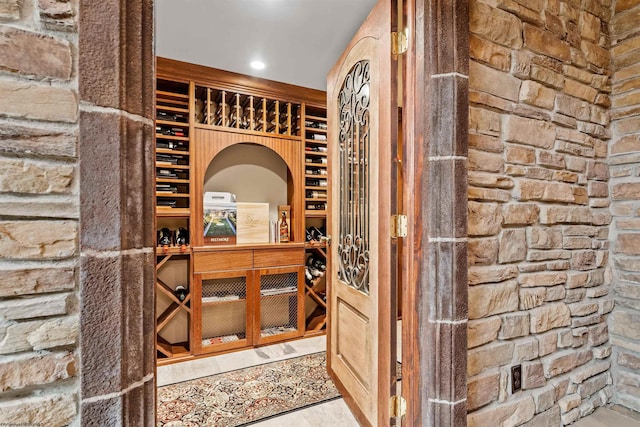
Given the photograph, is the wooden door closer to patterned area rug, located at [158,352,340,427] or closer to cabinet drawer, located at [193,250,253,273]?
patterned area rug, located at [158,352,340,427]

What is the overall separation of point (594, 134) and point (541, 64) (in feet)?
1.92

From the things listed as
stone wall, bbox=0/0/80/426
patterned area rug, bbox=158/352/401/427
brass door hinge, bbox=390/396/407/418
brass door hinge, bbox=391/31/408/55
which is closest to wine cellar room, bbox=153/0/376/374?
patterned area rug, bbox=158/352/401/427

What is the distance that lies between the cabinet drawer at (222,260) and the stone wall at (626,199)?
266 cm

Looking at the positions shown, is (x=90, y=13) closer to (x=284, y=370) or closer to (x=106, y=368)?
(x=106, y=368)

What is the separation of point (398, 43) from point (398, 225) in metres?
0.83

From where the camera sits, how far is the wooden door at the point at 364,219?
4.68 ft

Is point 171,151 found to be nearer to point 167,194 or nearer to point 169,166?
point 169,166

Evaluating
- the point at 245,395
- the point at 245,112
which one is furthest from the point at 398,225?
the point at 245,112

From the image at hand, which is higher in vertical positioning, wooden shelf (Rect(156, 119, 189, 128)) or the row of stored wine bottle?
the row of stored wine bottle

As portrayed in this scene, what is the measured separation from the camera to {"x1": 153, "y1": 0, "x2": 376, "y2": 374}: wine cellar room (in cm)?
248

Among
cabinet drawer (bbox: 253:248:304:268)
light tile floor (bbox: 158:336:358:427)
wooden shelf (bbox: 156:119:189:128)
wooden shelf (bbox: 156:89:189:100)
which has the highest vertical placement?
wooden shelf (bbox: 156:89:189:100)

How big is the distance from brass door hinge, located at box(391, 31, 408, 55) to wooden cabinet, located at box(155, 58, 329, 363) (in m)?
1.89

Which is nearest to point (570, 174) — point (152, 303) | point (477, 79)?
point (477, 79)

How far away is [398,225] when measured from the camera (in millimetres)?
1384
